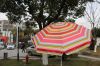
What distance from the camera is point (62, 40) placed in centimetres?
920

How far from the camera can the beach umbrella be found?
29.7 ft

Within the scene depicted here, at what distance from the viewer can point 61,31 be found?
32.1 ft

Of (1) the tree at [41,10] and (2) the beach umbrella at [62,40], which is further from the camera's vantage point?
(1) the tree at [41,10]

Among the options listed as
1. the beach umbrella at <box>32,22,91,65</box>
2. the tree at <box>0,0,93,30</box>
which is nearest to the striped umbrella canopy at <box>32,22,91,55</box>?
the beach umbrella at <box>32,22,91,65</box>

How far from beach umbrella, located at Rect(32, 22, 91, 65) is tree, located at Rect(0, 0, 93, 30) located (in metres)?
9.86

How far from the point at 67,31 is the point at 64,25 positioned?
2.44 ft

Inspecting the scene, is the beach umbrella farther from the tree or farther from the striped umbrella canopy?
the tree

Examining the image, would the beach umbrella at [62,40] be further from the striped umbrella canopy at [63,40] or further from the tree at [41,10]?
the tree at [41,10]

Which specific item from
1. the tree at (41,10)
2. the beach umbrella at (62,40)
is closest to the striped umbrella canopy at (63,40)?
the beach umbrella at (62,40)

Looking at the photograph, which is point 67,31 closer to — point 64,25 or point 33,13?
point 64,25

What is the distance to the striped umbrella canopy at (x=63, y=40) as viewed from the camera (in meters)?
9.05

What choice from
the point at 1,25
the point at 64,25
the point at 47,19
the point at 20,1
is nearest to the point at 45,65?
the point at 47,19

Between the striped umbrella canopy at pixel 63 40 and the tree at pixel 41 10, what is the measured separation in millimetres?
9856

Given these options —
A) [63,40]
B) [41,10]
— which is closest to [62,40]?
[63,40]
